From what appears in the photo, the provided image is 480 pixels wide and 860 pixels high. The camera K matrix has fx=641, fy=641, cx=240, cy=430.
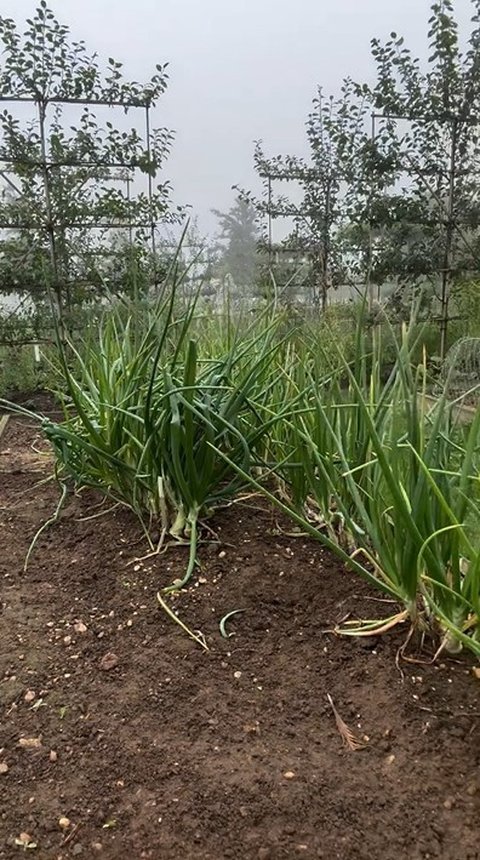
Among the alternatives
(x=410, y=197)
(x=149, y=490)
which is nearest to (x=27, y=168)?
(x=410, y=197)

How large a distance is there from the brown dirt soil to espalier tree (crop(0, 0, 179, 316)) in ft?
8.03

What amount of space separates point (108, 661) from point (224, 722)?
0.18 meters

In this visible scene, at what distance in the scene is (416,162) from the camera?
3748 millimetres

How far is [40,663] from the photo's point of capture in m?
0.78

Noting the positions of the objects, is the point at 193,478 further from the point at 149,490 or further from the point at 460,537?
the point at 460,537

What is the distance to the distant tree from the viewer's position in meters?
3.70

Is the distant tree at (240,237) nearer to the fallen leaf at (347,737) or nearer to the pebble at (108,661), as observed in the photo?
the pebble at (108,661)

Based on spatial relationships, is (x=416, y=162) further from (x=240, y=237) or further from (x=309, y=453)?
(x=309, y=453)

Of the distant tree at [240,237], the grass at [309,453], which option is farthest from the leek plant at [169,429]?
the distant tree at [240,237]

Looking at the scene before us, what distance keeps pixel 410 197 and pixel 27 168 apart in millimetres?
2179

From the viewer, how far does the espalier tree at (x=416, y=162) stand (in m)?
3.59

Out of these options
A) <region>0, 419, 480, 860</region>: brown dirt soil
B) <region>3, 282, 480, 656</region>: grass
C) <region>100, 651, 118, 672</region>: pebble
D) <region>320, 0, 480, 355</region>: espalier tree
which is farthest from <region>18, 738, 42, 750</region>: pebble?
<region>320, 0, 480, 355</region>: espalier tree

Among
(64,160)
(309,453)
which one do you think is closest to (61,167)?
(64,160)

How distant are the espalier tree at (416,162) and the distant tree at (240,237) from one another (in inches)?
22.8
